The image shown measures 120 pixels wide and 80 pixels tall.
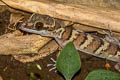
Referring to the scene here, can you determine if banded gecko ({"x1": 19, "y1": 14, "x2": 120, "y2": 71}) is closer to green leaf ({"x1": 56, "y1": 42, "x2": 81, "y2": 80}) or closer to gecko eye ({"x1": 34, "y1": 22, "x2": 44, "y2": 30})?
gecko eye ({"x1": 34, "y1": 22, "x2": 44, "y2": 30})

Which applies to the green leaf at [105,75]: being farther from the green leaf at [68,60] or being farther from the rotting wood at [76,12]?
the rotting wood at [76,12]

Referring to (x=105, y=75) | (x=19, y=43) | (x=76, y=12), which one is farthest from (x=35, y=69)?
(x=105, y=75)

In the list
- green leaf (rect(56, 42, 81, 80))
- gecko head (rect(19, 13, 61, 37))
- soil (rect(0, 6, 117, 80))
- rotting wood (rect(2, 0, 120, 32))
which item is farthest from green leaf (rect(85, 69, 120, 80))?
gecko head (rect(19, 13, 61, 37))

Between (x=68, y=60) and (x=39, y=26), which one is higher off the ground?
(x=39, y=26)

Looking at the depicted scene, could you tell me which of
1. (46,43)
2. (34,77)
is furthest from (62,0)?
(34,77)

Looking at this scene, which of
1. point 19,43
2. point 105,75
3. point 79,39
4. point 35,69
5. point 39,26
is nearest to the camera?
point 105,75

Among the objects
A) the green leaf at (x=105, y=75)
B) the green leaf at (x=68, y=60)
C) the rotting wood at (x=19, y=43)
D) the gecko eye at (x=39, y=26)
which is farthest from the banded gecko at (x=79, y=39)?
the green leaf at (x=105, y=75)

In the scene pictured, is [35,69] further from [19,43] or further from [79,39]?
[79,39]

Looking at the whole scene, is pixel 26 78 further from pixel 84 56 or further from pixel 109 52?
pixel 109 52
